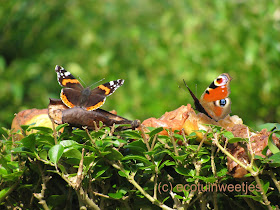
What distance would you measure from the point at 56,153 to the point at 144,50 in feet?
10.9

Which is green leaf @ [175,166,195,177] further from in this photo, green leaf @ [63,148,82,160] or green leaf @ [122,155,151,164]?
green leaf @ [63,148,82,160]

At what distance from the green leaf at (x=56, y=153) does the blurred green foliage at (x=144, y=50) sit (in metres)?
2.42

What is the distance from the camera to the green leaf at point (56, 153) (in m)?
1.31

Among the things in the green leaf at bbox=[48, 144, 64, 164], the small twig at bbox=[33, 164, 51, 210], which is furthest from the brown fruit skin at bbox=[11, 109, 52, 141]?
the green leaf at bbox=[48, 144, 64, 164]

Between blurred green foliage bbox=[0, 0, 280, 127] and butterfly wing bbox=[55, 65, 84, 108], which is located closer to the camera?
butterfly wing bbox=[55, 65, 84, 108]

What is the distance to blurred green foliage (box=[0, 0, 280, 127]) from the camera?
4.17m

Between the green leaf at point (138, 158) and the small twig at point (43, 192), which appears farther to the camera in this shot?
the small twig at point (43, 192)

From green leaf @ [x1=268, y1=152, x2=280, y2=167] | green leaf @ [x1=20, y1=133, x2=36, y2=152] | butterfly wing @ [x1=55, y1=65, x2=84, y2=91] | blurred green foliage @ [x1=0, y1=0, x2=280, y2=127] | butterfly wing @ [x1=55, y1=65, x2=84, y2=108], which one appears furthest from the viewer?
blurred green foliage @ [x1=0, y1=0, x2=280, y2=127]

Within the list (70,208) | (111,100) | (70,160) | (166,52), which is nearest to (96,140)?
(70,160)

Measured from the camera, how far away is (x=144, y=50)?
4539 millimetres

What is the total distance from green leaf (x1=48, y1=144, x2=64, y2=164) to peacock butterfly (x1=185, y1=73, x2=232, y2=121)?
568mm

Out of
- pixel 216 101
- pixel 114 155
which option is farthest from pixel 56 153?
pixel 216 101

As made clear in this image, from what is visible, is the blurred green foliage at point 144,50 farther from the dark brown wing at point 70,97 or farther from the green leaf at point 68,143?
the green leaf at point 68,143

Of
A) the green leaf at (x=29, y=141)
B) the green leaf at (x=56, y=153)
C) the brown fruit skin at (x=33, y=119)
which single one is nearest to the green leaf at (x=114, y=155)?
the green leaf at (x=56, y=153)
